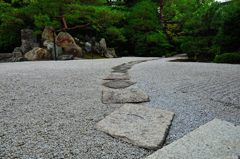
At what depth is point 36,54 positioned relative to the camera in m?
10.6

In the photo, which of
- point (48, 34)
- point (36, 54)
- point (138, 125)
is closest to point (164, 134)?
point (138, 125)

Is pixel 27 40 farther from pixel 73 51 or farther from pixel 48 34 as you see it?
pixel 73 51

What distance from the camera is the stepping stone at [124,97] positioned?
2.84m

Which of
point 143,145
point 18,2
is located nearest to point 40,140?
point 143,145

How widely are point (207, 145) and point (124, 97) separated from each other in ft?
4.65

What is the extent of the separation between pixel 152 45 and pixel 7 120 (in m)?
13.5

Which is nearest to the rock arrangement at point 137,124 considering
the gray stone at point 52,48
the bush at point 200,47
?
the bush at point 200,47

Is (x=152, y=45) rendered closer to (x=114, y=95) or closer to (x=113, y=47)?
(x=113, y=47)

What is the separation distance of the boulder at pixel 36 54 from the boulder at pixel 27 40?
79 centimetres

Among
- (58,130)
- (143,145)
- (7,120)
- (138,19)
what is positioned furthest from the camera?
(138,19)

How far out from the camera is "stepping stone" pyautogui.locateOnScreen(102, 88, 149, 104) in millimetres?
2838

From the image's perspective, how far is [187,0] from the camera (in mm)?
16781

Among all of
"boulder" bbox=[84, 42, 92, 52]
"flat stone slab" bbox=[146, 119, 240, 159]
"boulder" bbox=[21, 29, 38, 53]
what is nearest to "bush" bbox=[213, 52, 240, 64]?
"boulder" bbox=[84, 42, 92, 52]

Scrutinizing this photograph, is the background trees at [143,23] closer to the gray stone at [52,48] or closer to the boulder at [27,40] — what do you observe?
the boulder at [27,40]
